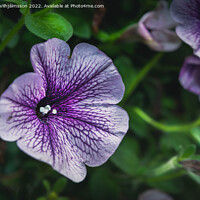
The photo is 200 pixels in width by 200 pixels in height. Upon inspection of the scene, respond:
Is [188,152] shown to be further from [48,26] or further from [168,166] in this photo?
[48,26]

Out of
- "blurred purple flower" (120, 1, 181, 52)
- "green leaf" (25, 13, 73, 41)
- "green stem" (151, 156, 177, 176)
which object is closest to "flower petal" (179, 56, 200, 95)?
"blurred purple flower" (120, 1, 181, 52)

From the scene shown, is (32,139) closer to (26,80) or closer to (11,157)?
(26,80)

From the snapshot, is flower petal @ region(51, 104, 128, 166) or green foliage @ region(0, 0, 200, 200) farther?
green foliage @ region(0, 0, 200, 200)

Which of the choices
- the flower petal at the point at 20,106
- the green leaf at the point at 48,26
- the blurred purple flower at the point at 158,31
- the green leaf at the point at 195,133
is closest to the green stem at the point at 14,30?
the green leaf at the point at 48,26

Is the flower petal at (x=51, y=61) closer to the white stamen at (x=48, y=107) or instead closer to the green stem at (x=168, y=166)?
the white stamen at (x=48, y=107)

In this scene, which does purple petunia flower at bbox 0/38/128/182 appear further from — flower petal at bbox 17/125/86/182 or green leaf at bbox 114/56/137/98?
green leaf at bbox 114/56/137/98

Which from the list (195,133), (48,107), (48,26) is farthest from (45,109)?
(195,133)

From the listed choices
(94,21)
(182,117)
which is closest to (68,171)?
(94,21)
